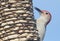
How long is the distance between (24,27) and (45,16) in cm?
261

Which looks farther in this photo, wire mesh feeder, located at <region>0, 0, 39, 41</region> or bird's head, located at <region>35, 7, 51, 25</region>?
bird's head, located at <region>35, 7, 51, 25</region>

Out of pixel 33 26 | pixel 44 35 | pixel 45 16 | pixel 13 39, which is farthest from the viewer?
pixel 45 16

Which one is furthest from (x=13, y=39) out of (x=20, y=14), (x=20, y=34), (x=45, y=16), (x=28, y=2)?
(x=45, y=16)

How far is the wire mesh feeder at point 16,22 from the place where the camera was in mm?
4795

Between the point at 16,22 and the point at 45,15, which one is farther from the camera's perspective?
the point at 45,15

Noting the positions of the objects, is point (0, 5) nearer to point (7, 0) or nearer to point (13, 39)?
point (7, 0)

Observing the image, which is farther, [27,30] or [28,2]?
[28,2]

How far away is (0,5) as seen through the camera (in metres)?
5.07

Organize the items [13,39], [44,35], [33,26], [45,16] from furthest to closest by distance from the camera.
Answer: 1. [45,16]
2. [44,35]
3. [33,26]
4. [13,39]

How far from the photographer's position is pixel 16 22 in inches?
192

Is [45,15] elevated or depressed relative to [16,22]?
depressed

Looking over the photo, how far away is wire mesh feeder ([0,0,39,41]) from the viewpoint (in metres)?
4.79

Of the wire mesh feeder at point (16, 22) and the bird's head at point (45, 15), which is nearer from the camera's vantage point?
the wire mesh feeder at point (16, 22)

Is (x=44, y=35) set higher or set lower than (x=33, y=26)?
lower
